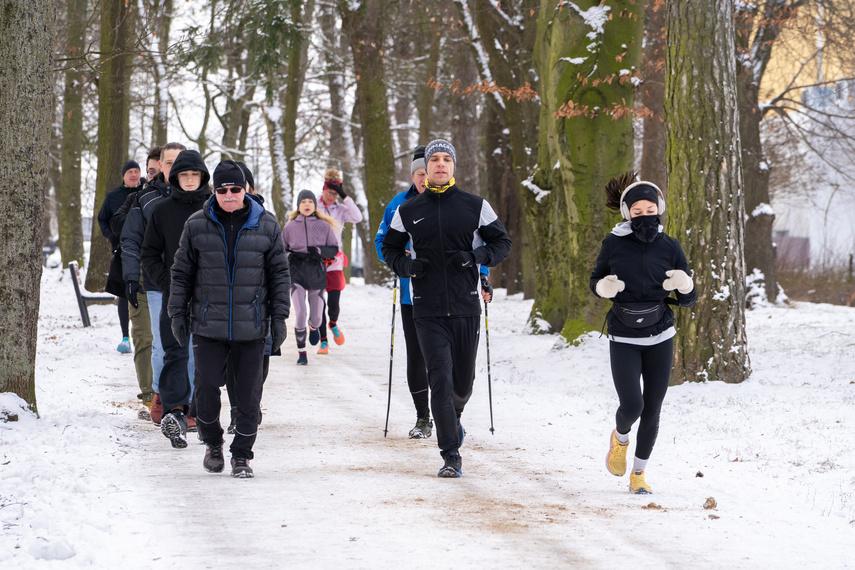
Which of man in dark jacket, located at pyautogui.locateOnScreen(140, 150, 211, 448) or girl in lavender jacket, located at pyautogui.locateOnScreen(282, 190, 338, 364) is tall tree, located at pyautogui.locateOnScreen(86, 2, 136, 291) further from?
man in dark jacket, located at pyautogui.locateOnScreen(140, 150, 211, 448)

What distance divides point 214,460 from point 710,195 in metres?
5.92

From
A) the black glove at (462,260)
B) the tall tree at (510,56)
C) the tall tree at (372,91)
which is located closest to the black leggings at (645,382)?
the black glove at (462,260)

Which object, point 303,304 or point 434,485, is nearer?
point 434,485

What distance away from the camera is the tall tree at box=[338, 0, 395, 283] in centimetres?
2241

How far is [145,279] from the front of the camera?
24.7 feet

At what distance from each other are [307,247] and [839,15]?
12.6 meters

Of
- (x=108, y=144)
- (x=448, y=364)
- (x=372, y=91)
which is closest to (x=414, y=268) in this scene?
(x=448, y=364)

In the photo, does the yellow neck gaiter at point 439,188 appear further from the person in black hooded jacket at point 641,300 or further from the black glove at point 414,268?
the person in black hooded jacket at point 641,300

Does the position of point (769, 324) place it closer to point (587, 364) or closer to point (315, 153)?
point (587, 364)

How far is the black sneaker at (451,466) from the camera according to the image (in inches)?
243

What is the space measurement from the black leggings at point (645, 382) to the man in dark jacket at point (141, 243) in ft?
10.9

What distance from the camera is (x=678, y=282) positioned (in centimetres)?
579

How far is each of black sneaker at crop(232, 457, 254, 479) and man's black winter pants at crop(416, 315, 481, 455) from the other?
1.22 meters

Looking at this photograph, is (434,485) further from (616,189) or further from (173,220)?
(173,220)
